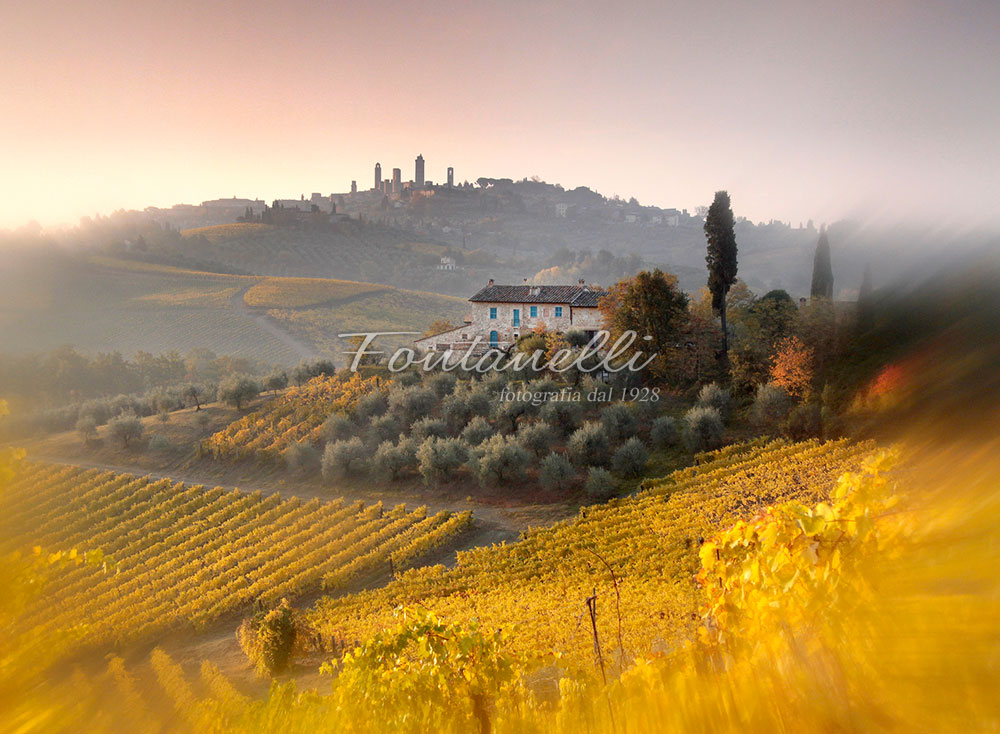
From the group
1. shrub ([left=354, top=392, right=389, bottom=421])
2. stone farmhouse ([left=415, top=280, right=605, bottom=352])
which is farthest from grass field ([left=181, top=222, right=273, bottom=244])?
shrub ([left=354, top=392, right=389, bottom=421])

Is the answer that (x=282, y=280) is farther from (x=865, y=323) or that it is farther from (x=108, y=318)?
(x=865, y=323)

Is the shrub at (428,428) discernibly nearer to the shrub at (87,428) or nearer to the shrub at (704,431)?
the shrub at (704,431)

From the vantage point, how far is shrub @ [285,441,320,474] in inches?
1187

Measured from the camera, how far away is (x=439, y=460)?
26.5 m

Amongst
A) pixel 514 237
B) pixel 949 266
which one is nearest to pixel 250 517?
pixel 949 266

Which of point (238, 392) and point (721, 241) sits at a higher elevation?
point (721, 241)

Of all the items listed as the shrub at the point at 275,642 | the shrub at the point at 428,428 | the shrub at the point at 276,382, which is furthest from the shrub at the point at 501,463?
the shrub at the point at 276,382

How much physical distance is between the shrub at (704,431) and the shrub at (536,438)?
6.47 meters

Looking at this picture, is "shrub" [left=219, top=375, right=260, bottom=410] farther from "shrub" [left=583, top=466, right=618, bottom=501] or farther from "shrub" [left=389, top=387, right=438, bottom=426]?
"shrub" [left=583, top=466, right=618, bottom=501]

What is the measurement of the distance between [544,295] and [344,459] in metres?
19.4

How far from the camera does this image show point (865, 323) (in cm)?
609

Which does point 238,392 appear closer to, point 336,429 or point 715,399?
point 336,429

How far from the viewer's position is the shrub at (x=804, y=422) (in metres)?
19.9

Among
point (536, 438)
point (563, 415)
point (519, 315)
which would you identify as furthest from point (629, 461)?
point (519, 315)
